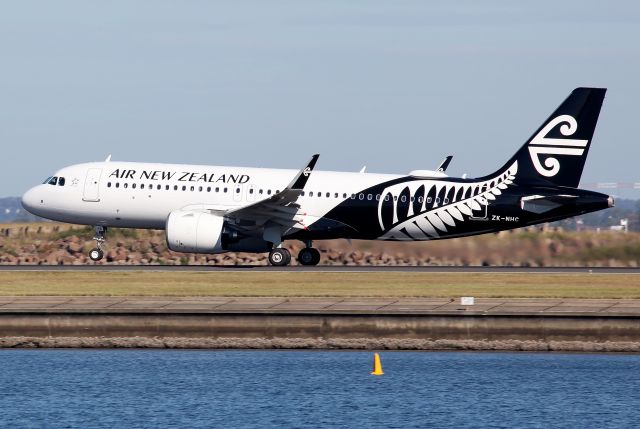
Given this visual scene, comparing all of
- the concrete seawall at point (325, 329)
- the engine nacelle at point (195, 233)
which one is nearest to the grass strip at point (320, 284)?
the engine nacelle at point (195, 233)

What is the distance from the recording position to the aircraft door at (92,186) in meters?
63.1

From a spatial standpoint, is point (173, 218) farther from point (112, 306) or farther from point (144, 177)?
point (112, 306)

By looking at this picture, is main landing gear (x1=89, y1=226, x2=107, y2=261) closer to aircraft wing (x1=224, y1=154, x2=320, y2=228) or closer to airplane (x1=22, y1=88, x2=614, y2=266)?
airplane (x1=22, y1=88, x2=614, y2=266)

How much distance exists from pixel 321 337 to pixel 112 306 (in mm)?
7358

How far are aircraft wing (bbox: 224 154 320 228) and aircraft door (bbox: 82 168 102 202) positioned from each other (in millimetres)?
6266

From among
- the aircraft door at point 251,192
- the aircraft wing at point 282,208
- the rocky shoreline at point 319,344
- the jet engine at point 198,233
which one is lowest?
the rocky shoreline at point 319,344

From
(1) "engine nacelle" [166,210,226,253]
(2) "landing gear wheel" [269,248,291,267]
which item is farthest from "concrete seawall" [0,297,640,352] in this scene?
(2) "landing gear wheel" [269,248,291,267]

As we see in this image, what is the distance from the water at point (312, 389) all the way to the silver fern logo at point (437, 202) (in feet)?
64.3

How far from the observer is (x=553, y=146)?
6206 centimetres

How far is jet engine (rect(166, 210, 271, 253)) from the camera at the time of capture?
196 ft

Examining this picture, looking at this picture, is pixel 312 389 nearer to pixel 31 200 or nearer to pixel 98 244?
pixel 98 244

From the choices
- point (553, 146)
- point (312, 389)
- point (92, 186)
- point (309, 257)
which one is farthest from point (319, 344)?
point (92, 186)

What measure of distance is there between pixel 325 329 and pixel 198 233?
60.9 ft

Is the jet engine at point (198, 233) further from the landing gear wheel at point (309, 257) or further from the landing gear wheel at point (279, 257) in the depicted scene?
the landing gear wheel at point (309, 257)
